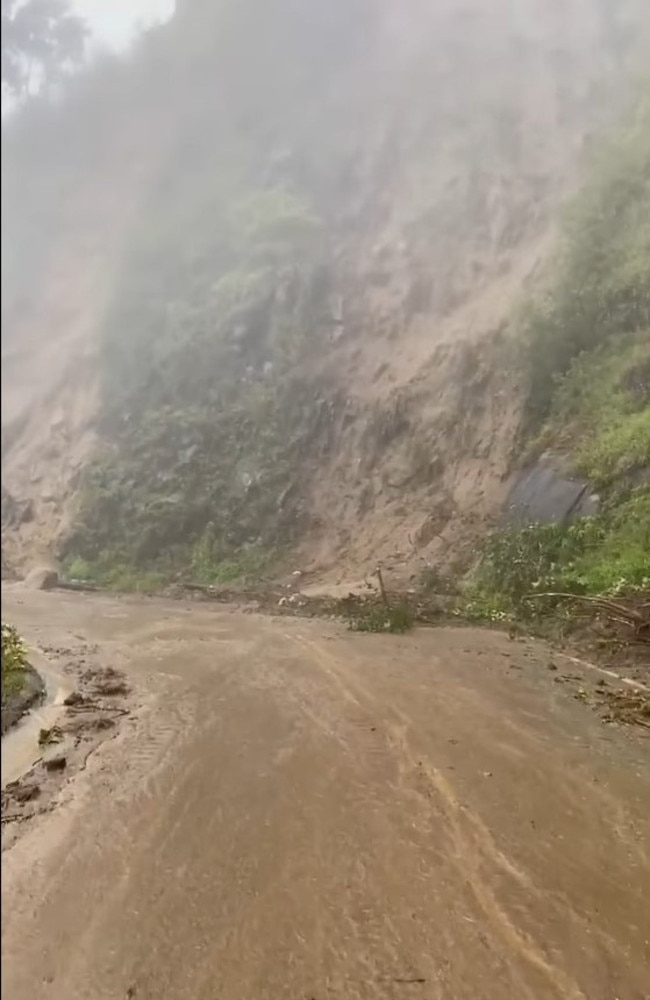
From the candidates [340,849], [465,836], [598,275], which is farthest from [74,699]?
[598,275]

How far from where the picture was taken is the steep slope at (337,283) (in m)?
7.75

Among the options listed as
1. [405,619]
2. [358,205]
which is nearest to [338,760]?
[405,619]

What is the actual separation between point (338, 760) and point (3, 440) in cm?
287

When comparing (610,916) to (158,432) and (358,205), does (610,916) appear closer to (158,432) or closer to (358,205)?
(158,432)

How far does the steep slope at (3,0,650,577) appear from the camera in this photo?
7746 mm

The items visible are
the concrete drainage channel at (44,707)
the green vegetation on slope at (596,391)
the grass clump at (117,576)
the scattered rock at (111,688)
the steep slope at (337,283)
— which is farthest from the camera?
the steep slope at (337,283)

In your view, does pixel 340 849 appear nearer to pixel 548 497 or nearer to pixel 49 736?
pixel 49 736

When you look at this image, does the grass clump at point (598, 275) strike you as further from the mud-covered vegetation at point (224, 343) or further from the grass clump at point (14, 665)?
the grass clump at point (14, 665)

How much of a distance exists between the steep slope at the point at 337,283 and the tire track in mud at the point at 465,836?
5.87ft

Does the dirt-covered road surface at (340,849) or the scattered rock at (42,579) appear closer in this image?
the dirt-covered road surface at (340,849)

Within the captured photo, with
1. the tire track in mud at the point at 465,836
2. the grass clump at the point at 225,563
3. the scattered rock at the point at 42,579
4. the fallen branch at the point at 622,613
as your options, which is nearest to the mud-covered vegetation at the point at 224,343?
the grass clump at the point at 225,563

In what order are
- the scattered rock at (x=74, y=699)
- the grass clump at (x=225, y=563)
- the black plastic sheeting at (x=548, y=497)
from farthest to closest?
the grass clump at (x=225, y=563)
the black plastic sheeting at (x=548, y=497)
the scattered rock at (x=74, y=699)

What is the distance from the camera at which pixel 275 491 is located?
9.27 m

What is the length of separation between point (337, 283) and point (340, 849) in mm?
9530
